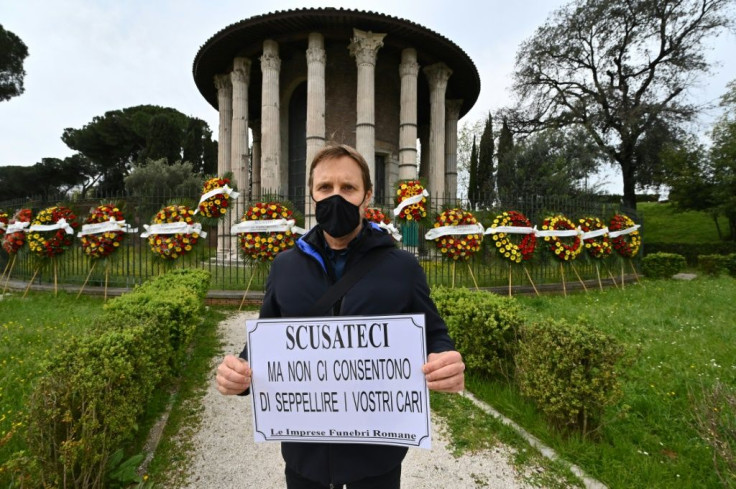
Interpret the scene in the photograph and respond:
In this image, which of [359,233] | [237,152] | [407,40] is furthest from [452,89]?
[359,233]

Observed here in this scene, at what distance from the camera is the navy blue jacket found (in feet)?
5.03

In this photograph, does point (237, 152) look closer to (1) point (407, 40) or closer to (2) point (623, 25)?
(1) point (407, 40)

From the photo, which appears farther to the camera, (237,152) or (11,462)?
(237,152)

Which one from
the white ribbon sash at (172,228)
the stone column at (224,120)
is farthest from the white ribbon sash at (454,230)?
the stone column at (224,120)

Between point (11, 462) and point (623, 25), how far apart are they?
31879mm

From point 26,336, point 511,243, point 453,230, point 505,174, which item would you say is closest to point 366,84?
point 453,230

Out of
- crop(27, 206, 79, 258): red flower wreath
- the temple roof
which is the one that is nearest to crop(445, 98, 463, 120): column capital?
the temple roof

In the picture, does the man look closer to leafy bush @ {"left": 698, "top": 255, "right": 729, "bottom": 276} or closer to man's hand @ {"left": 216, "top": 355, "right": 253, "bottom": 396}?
man's hand @ {"left": 216, "top": 355, "right": 253, "bottom": 396}

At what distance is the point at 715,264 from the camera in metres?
15.9

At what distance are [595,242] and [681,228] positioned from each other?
2597cm

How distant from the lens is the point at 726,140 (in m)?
20.8

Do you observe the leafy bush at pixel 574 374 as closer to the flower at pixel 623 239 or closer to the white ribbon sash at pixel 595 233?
the white ribbon sash at pixel 595 233

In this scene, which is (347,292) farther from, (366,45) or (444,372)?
(366,45)

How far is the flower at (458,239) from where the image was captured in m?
8.25
